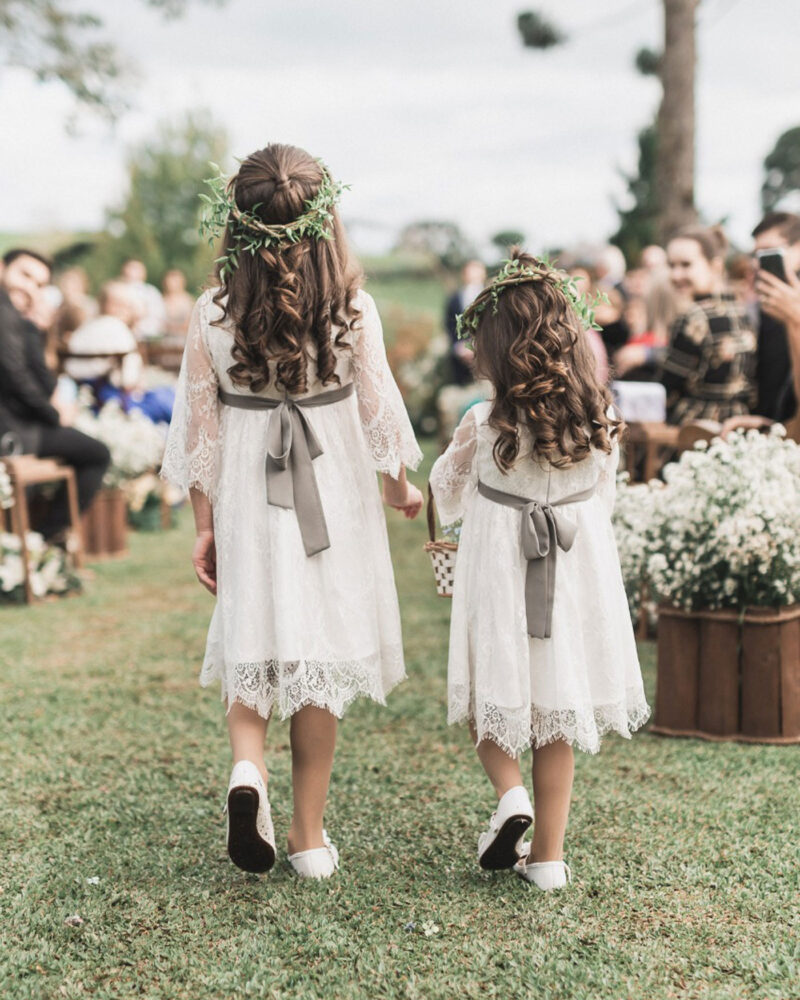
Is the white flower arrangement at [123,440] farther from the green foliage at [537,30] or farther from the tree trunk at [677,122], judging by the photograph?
the green foliage at [537,30]

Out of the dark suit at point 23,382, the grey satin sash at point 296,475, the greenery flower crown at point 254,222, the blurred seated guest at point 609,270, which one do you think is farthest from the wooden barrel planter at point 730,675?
the blurred seated guest at point 609,270

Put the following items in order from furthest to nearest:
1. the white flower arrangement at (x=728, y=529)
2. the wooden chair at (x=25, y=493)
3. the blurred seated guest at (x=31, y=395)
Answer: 1. the blurred seated guest at (x=31, y=395)
2. the wooden chair at (x=25, y=493)
3. the white flower arrangement at (x=728, y=529)

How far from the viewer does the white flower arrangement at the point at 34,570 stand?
662 cm

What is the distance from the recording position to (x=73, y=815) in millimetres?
3529

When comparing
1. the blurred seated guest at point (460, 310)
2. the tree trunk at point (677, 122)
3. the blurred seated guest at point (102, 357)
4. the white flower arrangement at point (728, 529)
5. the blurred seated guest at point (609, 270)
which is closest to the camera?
the white flower arrangement at point (728, 529)

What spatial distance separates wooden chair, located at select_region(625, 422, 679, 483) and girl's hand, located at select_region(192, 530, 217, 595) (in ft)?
9.69

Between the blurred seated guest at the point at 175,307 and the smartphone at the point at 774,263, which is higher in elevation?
the blurred seated guest at the point at 175,307

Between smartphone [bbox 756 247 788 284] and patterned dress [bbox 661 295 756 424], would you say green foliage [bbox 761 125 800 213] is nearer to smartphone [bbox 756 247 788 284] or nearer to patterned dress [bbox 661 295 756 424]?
patterned dress [bbox 661 295 756 424]

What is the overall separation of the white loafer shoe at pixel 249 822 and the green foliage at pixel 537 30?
1288 centimetres

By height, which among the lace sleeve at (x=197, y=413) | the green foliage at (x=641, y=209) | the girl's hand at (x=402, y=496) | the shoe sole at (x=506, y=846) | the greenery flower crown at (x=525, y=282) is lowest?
the shoe sole at (x=506, y=846)

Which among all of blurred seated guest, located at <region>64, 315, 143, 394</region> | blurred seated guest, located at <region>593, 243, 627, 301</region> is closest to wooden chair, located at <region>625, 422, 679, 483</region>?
blurred seated guest, located at <region>593, 243, 627, 301</region>

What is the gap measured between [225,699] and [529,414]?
1071 mm

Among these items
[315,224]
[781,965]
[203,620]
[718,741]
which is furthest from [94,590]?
[781,965]

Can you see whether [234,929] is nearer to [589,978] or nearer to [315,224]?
[589,978]
